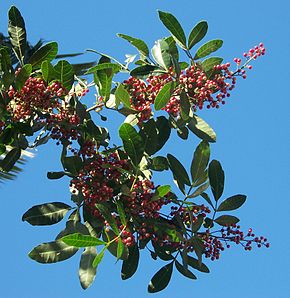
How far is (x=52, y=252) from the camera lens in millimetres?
2328

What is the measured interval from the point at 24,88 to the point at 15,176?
4.63 meters

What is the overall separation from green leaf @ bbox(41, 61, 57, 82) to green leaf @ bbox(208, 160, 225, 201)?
0.65 meters

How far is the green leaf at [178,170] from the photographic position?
8.24 ft

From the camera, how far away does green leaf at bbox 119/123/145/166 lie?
233 centimetres

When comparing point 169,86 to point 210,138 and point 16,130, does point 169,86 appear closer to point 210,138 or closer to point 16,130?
point 210,138

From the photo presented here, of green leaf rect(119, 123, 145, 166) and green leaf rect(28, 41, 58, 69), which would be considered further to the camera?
green leaf rect(28, 41, 58, 69)

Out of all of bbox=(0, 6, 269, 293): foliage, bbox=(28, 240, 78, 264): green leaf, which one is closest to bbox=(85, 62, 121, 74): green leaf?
bbox=(0, 6, 269, 293): foliage

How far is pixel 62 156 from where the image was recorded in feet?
8.07

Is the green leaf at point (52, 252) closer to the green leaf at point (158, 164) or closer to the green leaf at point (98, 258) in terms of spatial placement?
the green leaf at point (98, 258)

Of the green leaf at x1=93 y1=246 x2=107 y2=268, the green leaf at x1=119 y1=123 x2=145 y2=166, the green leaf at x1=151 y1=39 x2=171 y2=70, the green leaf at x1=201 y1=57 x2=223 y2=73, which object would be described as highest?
the green leaf at x1=201 y1=57 x2=223 y2=73

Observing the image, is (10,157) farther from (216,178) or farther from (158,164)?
(216,178)

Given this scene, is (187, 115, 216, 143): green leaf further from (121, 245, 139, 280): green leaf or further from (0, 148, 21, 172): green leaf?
(0, 148, 21, 172): green leaf

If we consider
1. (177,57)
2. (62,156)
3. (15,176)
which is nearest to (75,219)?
(62,156)

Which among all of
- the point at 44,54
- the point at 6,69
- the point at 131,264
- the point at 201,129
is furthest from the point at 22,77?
the point at 131,264
